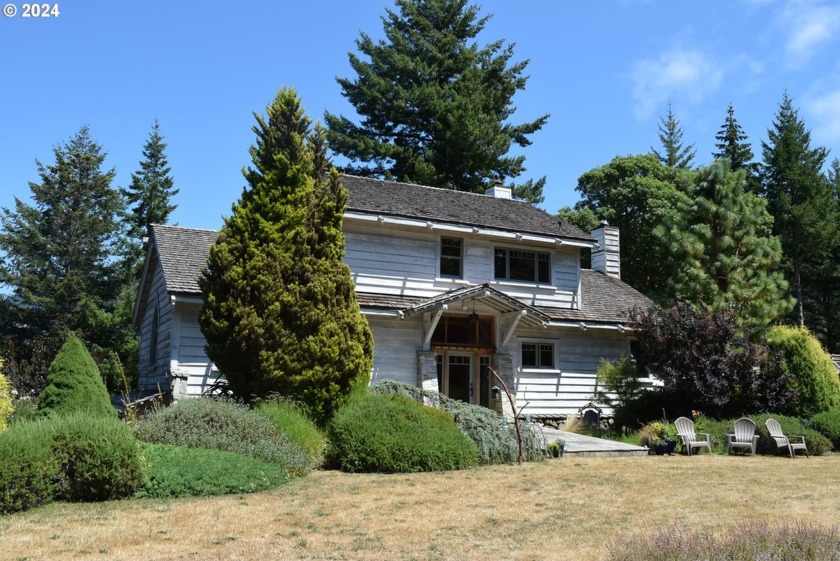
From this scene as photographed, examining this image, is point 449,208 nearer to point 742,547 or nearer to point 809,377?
point 809,377

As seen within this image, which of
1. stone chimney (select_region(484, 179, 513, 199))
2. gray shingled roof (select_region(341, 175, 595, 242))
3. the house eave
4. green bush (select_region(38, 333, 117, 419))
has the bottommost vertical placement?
green bush (select_region(38, 333, 117, 419))

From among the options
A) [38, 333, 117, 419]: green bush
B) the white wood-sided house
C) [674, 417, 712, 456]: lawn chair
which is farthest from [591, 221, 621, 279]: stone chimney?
[38, 333, 117, 419]: green bush

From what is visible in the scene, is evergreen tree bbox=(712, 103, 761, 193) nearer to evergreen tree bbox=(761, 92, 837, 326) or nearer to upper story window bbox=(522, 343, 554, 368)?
evergreen tree bbox=(761, 92, 837, 326)

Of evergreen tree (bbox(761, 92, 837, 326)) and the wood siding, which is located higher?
evergreen tree (bbox(761, 92, 837, 326))

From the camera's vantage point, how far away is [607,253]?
29906 millimetres

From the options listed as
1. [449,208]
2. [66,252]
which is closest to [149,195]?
[66,252]

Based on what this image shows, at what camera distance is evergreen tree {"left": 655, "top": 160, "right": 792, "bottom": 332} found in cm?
2400

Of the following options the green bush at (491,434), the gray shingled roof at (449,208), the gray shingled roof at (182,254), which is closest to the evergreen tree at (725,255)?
the gray shingled roof at (449,208)

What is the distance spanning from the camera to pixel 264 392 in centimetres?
1505

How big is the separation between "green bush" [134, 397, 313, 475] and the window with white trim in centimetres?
1168

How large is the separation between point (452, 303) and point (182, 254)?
7.90 m

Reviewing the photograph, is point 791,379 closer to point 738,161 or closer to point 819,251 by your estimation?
point 819,251

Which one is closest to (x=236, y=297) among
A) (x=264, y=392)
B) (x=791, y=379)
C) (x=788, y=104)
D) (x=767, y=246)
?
(x=264, y=392)

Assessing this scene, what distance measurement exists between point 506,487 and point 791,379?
1174cm
